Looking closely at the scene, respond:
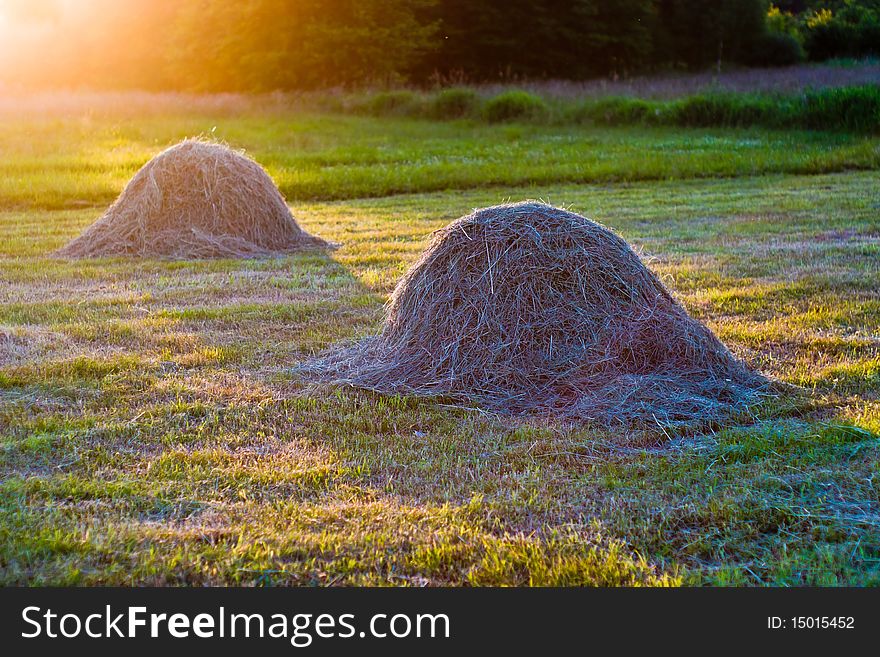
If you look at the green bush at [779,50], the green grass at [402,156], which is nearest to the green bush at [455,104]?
the green grass at [402,156]

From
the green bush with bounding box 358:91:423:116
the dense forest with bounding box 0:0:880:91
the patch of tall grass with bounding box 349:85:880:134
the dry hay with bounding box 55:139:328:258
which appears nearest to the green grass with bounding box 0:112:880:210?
the patch of tall grass with bounding box 349:85:880:134

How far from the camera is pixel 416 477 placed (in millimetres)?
4156

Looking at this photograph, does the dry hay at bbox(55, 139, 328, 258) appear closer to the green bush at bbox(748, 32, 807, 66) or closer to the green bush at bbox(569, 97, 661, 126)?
the green bush at bbox(569, 97, 661, 126)

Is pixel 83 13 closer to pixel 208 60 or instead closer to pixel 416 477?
pixel 208 60

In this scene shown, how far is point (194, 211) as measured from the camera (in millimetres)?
10656

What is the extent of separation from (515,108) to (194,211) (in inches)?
647

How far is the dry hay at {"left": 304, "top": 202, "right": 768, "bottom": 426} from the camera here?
17.3ft

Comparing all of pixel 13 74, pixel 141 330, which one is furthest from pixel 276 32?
pixel 141 330

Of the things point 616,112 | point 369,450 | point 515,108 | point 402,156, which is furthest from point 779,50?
point 369,450

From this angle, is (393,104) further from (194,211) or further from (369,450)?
(369,450)

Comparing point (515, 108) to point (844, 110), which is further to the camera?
point (515, 108)

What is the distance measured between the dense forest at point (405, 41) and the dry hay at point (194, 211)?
24048 mm

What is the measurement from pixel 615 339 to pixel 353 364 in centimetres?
168

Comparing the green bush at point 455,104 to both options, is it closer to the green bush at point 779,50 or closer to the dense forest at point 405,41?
the dense forest at point 405,41
